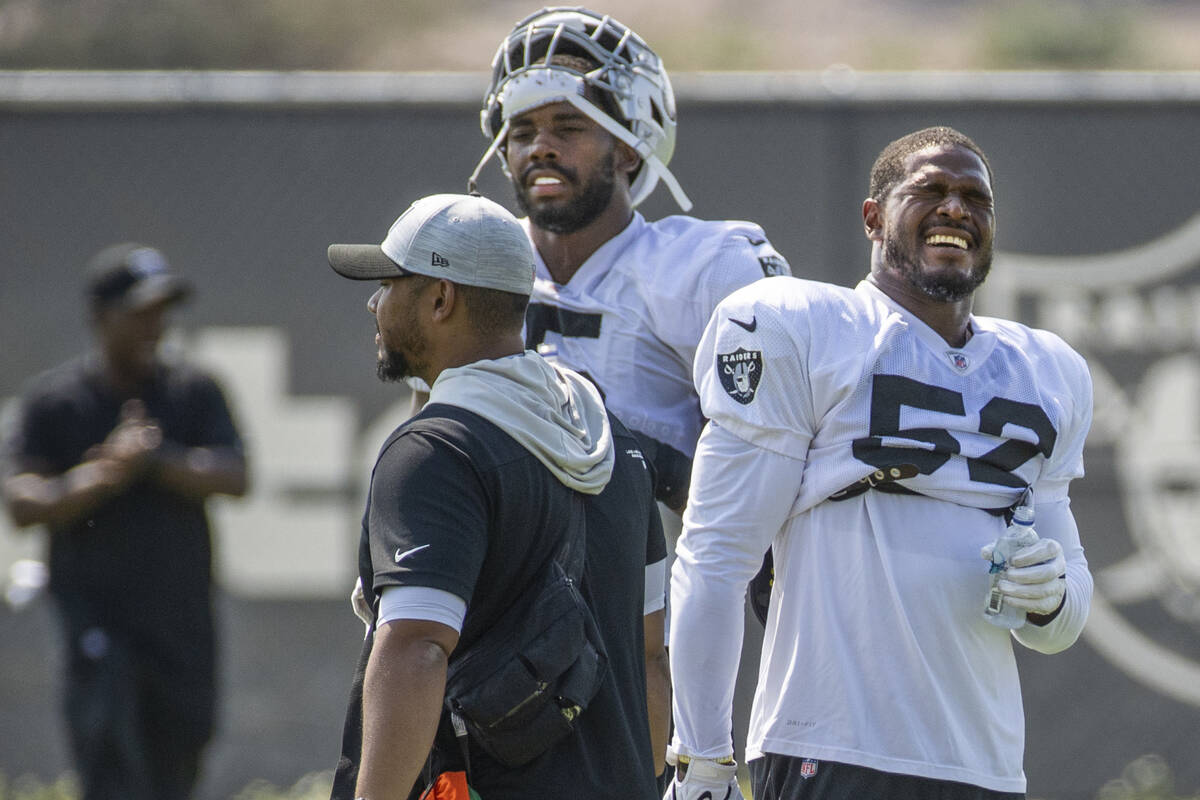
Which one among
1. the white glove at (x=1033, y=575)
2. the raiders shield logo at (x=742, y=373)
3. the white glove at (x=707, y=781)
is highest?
the raiders shield logo at (x=742, y=373)

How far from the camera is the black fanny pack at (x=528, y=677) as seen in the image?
2482mm

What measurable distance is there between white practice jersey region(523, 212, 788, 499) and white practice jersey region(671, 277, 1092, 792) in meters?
0.39

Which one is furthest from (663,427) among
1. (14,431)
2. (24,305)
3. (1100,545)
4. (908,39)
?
(908,39)

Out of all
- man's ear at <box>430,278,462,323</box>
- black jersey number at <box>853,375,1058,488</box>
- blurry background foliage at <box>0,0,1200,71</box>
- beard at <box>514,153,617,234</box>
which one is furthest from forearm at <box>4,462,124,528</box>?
blurry background foliage at <box>0,0,1200,71</box>

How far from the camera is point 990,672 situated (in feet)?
9.30

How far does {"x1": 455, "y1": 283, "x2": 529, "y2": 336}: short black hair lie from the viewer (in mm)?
2721

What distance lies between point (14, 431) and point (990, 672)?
12.9ft

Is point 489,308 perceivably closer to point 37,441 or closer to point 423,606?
point 423,606

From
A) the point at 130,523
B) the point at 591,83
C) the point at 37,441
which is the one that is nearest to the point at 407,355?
the point at 591,83

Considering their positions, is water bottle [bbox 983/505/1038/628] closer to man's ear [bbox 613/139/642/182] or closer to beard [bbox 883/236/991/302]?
beard [bbox 883/236/991/302]

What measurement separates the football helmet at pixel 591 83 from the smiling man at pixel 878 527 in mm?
761

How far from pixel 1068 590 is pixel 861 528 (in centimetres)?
42

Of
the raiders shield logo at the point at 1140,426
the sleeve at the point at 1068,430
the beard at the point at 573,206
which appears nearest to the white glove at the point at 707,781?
the sleeve at the point at 1068,430

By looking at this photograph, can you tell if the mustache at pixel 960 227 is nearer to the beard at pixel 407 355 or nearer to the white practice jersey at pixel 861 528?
the white practice jersey at pixel 861 528
